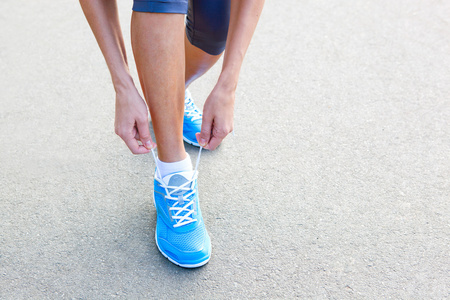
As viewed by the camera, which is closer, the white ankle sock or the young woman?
the young woman

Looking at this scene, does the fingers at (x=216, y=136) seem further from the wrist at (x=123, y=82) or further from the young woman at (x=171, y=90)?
the wrist at (x=123, y=82)

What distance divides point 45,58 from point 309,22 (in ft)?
4.28

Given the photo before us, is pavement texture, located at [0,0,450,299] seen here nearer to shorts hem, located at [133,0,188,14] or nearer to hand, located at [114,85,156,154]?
hand, located at [114,85,156,154]

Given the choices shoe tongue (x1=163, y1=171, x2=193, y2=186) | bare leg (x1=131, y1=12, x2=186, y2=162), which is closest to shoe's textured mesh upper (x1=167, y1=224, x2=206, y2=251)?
shoe tongue (x1=163, y1=171, x2=193, y2=186)

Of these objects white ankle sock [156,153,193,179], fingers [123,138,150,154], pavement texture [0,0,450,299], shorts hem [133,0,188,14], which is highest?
shorts hem [133,0,188,14]

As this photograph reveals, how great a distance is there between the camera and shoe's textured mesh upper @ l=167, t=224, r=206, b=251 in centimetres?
117

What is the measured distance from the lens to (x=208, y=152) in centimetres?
155

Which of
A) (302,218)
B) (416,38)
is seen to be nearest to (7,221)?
(302,218)

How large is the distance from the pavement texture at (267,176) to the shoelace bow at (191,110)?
0.14m

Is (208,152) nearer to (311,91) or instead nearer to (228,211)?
(228,211)

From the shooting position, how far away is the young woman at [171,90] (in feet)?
3.26

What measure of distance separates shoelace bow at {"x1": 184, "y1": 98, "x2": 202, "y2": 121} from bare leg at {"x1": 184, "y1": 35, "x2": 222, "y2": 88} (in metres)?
0.10

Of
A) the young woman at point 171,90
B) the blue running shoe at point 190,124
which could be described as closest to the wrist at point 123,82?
the young woman at point 171,90

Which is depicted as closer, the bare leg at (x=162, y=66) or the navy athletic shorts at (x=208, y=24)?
the bare leg at (x=162, y=66)
